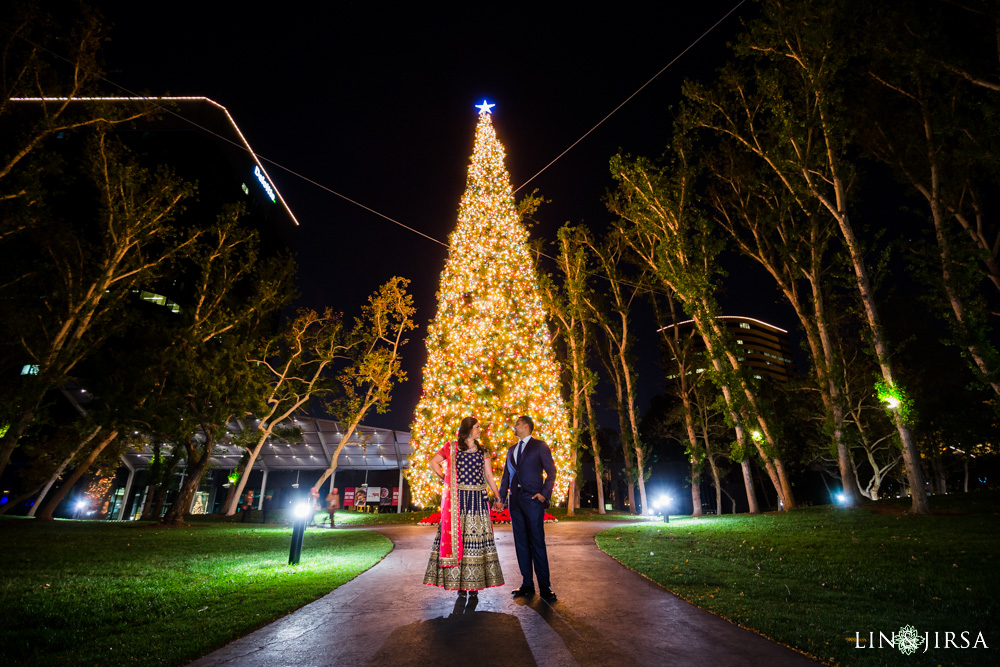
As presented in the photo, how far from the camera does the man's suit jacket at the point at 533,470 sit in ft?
17.4

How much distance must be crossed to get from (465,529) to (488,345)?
1207 centimetres

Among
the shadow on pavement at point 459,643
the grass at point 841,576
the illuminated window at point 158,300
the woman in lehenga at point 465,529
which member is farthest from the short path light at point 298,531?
the illuminated window at point 158,300

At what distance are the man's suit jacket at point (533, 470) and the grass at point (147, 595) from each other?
2.56 meters

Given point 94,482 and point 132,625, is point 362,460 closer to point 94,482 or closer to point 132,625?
point 94,482

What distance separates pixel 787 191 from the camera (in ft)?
60.9

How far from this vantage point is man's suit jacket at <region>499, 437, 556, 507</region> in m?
5.29

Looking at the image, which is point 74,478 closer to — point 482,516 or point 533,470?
point 482,516

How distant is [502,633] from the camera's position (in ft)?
12.7

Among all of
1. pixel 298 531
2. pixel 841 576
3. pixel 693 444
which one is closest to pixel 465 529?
pixel 298 531

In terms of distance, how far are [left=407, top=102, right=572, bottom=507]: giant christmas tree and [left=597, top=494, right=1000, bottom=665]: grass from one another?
20.0 feet

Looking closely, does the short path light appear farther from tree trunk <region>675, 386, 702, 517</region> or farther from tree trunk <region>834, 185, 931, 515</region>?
tree trunk <region>675, 386, 702, 517</region>

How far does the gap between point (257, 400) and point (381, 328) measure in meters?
7.49

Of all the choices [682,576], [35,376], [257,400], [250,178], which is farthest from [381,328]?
[250,178]

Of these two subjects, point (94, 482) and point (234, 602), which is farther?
point (94, 482)
